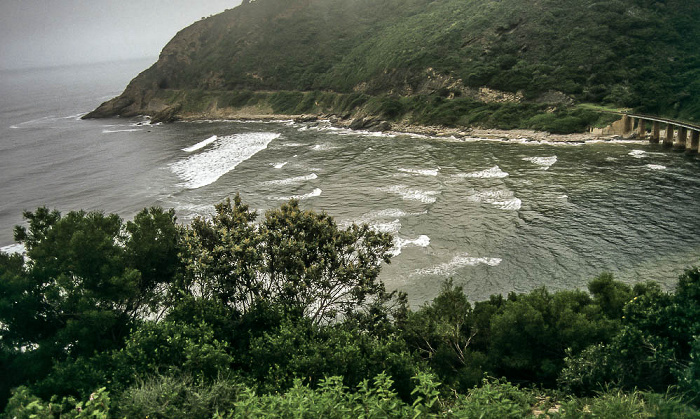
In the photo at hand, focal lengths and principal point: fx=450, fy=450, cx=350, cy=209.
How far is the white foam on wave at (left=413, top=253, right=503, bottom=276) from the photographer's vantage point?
3237 centimetres

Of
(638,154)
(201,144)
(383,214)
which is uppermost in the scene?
(201,144)

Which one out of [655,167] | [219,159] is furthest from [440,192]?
[219,159]

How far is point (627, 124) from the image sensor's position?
59812 millimetres

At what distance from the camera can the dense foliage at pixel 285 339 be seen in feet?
41.9

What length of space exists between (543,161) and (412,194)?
61.3 ft

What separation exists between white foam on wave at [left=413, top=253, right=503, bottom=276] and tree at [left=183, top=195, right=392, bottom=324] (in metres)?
11.6

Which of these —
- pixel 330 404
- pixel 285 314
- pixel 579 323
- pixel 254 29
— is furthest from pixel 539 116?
pixel 254 29

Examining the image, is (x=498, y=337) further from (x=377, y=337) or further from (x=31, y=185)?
(x=31, y=185)

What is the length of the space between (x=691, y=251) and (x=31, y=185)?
246ft

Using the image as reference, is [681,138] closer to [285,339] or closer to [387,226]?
[387,226]

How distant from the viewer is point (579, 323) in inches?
717

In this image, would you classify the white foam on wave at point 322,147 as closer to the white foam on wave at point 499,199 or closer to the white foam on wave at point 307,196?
the white foam on wave at point 307,196

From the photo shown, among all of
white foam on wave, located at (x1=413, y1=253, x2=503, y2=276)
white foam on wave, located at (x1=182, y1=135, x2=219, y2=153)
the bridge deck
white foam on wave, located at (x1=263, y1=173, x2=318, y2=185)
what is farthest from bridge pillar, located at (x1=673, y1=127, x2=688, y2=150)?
white foam on wave, located at (x1=182, y1=135, x2=219, y2=153)

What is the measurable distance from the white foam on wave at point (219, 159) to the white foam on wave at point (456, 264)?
36466 mm
